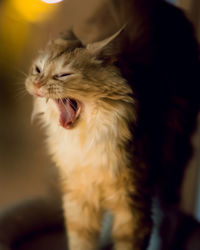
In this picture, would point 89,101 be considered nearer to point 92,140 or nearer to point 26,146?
point 92,140

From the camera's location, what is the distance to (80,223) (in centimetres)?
89

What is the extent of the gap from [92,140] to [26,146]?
0.73ft

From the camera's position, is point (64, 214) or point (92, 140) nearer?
point (92, 140)

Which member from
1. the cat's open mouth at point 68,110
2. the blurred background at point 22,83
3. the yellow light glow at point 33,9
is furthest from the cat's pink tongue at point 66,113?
the yellow light glow at point 33,9

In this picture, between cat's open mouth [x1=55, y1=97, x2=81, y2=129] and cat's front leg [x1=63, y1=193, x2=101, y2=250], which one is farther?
cat's front leg [x1=63, y1=193, x2=101, y2=250]

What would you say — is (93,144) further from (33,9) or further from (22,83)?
(33,9)

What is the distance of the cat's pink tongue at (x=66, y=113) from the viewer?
75cm

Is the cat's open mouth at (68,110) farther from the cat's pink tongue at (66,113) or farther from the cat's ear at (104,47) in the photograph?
the cat's ear at (104,47)

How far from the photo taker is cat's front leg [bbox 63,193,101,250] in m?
0.87

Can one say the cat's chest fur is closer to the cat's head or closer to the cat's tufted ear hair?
the cat's head

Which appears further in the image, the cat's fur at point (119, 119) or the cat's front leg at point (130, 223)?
the cat's front leg at point (130, 223)

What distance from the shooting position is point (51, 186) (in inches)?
35.8

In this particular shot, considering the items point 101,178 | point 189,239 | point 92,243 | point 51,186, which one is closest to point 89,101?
point 101,178

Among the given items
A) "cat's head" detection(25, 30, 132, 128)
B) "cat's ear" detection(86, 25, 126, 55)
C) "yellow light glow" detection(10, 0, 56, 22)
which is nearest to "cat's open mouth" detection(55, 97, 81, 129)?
"cat's head" detection(25, 30, 132, 128)
